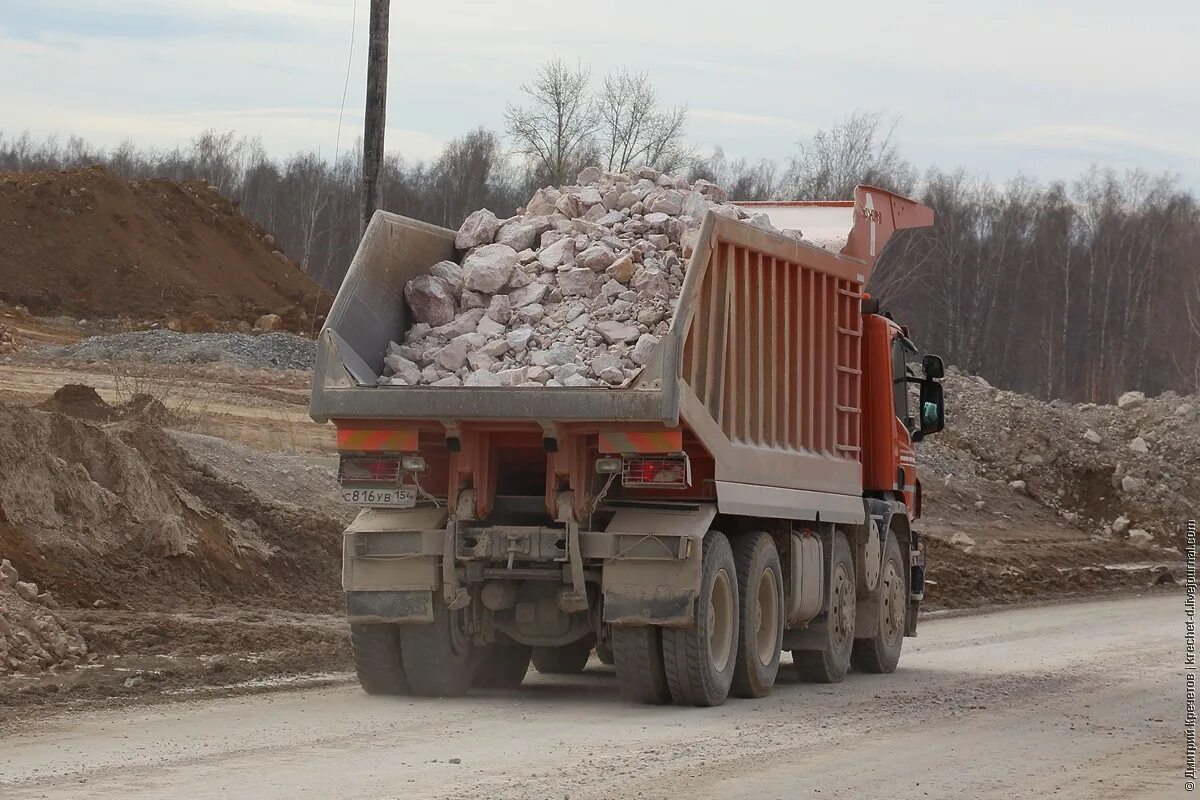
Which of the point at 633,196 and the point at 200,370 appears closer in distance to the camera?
the point at 633,196

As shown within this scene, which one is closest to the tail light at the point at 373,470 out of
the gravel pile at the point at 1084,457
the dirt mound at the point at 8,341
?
the dirt mound at the point at 8,341

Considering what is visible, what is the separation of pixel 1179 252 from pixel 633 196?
238 feet

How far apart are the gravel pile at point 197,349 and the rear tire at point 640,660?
66.3 feet

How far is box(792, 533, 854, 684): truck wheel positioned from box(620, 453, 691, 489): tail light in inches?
121

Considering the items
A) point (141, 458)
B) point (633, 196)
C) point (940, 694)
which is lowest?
point (940, 694)

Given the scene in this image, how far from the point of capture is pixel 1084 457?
3653cm

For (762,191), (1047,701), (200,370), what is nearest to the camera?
(1047,701)

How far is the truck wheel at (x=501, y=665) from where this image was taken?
39.1ft

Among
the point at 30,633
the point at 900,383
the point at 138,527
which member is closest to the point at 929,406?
the point at 900,383

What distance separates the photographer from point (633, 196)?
12.2m

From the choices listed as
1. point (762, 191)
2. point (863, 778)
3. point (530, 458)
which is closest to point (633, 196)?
point (530, 458)

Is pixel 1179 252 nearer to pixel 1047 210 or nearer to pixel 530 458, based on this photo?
pixel 1047 210

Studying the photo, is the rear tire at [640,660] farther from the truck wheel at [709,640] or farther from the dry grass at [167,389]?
the dry grass at [167,389]

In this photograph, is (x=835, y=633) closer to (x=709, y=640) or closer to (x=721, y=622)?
(x=721, y=622)
